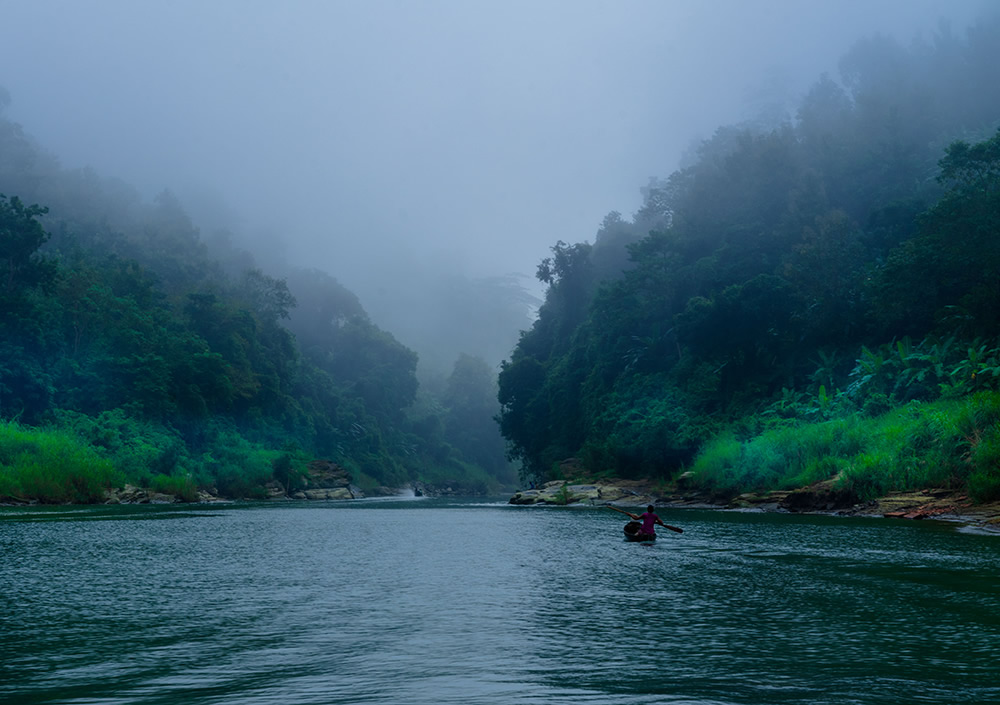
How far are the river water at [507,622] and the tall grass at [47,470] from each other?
88.7 ft

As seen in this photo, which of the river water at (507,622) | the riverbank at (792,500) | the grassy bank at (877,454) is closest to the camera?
the river water at (507,622)

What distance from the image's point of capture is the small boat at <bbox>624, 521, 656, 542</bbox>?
88.7 ft

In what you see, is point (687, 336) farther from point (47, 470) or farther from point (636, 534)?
point (47, 470)

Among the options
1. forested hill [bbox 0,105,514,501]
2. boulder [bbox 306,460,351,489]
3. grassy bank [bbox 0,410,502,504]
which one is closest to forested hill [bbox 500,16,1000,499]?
boulder [bbox 306,460,351,489]

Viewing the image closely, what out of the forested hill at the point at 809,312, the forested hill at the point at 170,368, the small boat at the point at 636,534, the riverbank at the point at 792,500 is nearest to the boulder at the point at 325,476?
the forested hill at the point at 170,368

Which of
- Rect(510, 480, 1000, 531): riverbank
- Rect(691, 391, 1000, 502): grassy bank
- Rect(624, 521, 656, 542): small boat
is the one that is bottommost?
Rect(624, 521, 656, 542): small boat

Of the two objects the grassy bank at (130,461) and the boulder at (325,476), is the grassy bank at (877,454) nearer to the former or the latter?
the grassy bank at (130,461)

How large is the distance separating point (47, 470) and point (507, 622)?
47.1 meters

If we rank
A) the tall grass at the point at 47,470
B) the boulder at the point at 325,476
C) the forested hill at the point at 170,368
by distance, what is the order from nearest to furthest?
the tall grass at the point at 47,470 < the forested hill at the point at 170,368 < the boulder at the point at 325,476

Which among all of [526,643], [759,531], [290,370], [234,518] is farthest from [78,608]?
[290,370]

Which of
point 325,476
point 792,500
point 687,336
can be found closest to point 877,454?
point 792,500

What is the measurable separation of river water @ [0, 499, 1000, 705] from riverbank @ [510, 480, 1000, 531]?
615cm

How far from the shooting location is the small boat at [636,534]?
A: 27031 mm

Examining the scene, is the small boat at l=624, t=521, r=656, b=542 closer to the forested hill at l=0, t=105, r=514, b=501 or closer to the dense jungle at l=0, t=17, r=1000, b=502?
the dense jungle at l=0, t=17, r=1000, b=502
